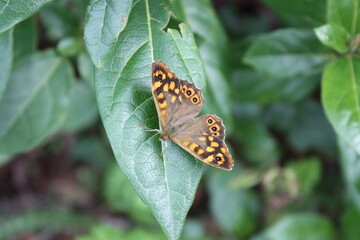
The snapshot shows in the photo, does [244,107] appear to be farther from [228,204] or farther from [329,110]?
[329,110]

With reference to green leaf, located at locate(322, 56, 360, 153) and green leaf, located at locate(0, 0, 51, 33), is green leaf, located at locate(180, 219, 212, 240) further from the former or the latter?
green leaf, located at locate(0, 0, 51, 33)

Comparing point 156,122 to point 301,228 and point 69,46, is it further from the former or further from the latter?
point 301,228

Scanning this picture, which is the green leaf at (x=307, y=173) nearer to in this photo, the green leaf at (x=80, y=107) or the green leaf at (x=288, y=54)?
the green leaf at (x=288, y=54)

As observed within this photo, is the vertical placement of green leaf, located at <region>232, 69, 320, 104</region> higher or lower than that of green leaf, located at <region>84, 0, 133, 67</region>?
lower

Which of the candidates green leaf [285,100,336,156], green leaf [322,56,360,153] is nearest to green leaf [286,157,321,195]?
green leaf [285,100,336,156]

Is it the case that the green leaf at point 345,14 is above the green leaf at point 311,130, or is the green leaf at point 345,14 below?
above

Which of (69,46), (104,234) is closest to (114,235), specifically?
(104,234)

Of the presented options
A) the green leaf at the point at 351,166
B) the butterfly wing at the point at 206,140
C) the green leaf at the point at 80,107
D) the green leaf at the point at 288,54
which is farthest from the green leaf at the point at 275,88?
the green leaf at the point at 80,107

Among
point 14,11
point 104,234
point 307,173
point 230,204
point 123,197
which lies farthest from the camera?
point 123,197
